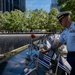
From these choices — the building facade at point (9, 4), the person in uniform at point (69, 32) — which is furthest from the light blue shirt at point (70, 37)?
the building facade at point (9, 4)

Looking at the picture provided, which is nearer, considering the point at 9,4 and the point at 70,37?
the point at 70,37

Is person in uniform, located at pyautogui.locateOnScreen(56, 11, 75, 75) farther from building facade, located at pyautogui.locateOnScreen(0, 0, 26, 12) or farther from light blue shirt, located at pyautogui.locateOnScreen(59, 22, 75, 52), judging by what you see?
building facade, located at pyautogui.locateOnScreen(0, 0, 26, 12)

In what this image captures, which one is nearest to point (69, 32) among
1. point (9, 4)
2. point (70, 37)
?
point (70, 37)

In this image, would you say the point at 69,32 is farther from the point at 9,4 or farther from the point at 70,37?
the point at 9,4

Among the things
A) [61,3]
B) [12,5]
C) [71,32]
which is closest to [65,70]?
[71,32]

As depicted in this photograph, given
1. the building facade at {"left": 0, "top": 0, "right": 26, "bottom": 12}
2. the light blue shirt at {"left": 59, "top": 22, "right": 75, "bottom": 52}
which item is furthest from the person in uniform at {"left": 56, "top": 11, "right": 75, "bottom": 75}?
the building facade at {"left": 0, "top": 0, "right": 26, "bottom": 12}

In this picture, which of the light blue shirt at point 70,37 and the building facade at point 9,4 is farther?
the building facade at point 9,4

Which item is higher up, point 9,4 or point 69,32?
point 9,4

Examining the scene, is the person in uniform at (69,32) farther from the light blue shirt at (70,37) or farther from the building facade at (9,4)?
the building facade at (9,4)

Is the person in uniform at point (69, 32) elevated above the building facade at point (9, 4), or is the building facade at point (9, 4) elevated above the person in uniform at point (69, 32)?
the building facade at point (9, 4)

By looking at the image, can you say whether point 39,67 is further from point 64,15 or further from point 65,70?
point 64,15

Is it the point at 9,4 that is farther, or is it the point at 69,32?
the point at 9,4

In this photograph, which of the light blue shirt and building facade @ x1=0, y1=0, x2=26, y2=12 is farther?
building facade @ x1=0, y1=0, x2=26, y2=12

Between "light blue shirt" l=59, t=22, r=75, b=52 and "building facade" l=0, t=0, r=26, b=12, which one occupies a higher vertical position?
"building facade" l=0, t=0, r=26, b=12
